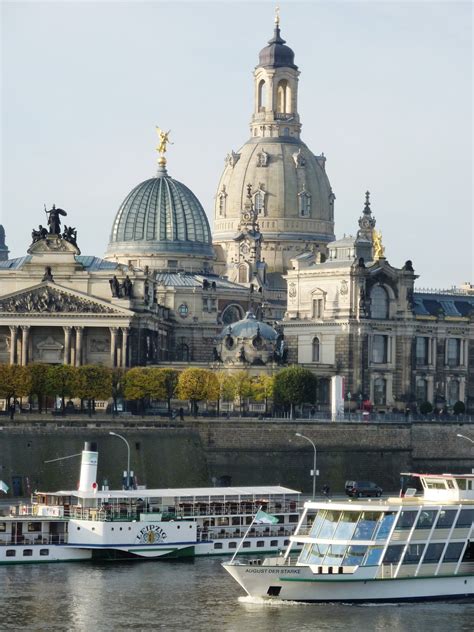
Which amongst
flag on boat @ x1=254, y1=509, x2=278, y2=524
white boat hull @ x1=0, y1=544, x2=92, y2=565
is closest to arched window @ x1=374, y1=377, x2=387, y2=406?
flag on boat @ x1=254, y1=509, x2=278, y2=524

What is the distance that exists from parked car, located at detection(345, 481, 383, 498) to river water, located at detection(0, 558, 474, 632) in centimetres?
3109

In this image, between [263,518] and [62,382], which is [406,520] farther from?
[62,382]

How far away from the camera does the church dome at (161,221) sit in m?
178

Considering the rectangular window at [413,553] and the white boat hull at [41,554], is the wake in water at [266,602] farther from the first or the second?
the white boat hull at [41,554]

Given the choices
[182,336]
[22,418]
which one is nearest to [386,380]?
[182,336]

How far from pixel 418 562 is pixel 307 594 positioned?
4.52 metres

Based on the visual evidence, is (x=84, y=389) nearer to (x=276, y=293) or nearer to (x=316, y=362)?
(x=316, y=362)

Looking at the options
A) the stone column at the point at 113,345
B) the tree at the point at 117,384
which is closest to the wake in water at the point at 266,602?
the tree at the point at 117,384

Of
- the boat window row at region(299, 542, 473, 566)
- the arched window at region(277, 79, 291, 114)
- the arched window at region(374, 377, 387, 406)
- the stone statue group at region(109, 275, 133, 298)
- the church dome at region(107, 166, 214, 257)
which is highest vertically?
the arched window at region(277, 79, 291, 114)

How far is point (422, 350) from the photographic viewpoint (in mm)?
160250

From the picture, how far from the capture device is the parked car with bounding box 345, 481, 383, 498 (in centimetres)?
12236

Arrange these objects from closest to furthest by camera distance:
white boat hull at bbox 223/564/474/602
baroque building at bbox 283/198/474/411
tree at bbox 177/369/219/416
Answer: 1. white boat hull at bbox 223/564/474/602
2. tree at bbox 177/369/219/416
3. baroque building at bbox 283/198/474/411

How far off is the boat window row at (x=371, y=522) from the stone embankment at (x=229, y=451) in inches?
1383

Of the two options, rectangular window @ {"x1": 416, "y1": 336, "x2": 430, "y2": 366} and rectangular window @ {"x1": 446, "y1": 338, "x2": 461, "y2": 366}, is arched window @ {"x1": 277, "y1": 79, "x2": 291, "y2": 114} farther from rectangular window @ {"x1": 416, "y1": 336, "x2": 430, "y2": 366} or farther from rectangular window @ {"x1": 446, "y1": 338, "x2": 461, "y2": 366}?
rectangular window @ {"x1": 416, "y1": 336, "x2": 430, "y2": 366}
